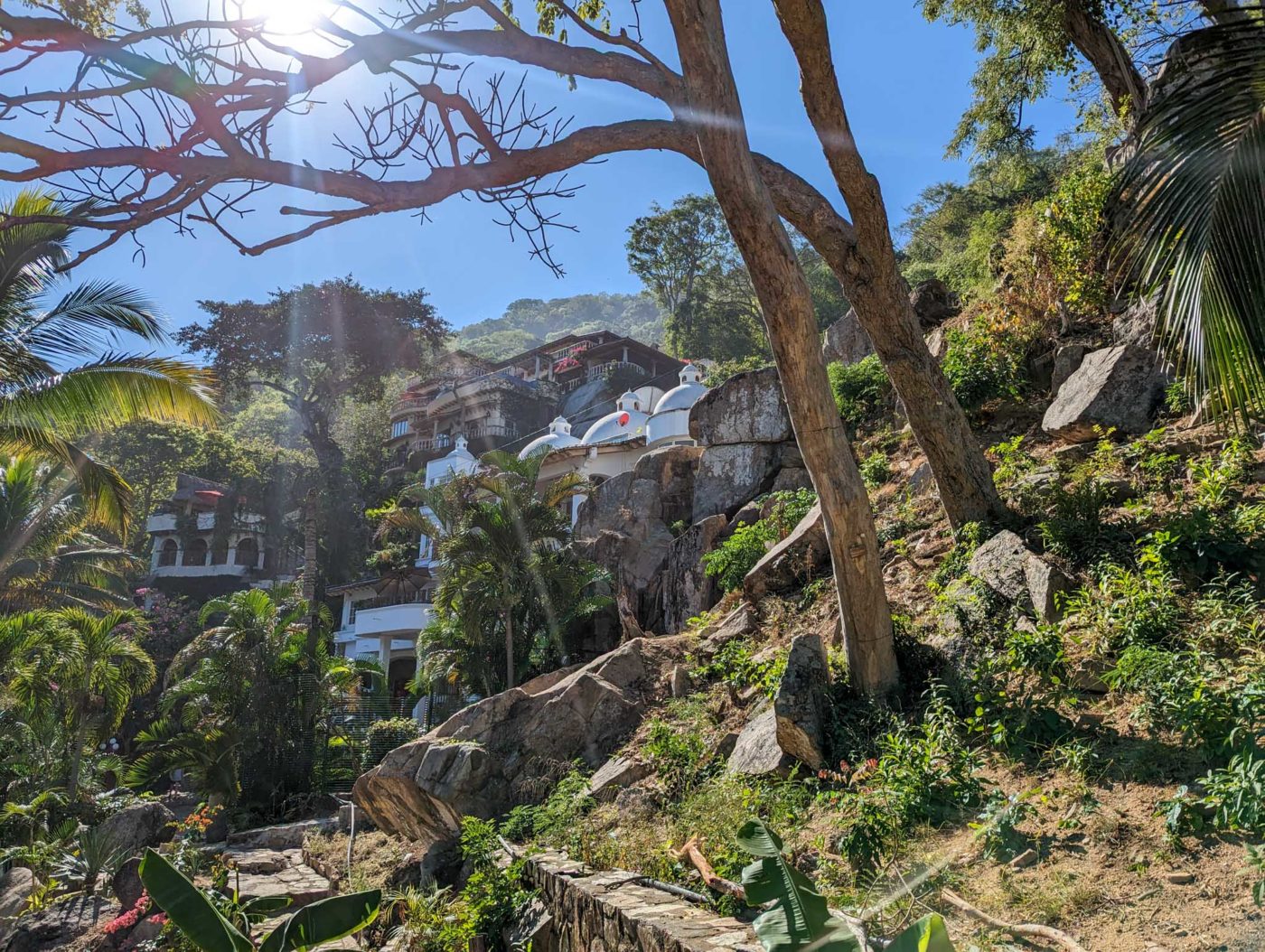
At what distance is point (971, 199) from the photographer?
25094 mm

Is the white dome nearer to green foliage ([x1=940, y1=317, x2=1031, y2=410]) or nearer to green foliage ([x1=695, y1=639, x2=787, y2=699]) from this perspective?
green foliage ([x1=940, y1=317, x2=1031, y2=410])

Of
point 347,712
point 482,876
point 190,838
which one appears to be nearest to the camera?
point 482,876

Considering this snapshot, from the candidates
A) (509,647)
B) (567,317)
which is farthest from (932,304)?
(567,317)

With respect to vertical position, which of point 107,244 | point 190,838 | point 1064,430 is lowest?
point 190,838

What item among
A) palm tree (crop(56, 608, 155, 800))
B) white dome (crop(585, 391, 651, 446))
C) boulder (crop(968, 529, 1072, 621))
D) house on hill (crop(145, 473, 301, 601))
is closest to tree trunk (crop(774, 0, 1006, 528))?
boulder (crop(968, 529, 1072, 621))

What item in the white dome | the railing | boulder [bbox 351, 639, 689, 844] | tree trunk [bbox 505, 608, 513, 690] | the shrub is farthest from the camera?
the railing

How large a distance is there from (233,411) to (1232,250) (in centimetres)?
7266

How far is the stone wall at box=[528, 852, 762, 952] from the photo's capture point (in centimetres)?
387

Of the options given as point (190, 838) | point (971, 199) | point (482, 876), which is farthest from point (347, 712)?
point (971, 199)

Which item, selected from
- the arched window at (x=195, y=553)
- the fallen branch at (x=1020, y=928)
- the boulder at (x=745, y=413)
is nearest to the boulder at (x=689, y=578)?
the boulder at (x=745, y=413)

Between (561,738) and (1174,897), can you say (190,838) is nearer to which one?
(561,738)

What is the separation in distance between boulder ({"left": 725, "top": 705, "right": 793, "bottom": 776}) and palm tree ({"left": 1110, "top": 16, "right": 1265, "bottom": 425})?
139 inches

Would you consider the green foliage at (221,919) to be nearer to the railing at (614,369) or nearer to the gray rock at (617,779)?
the gray rock at (617,779)

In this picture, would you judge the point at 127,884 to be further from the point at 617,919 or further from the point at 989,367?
the point at 989,367
